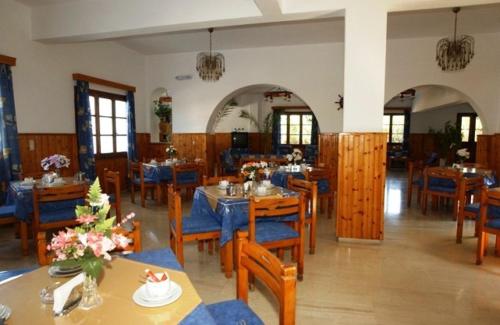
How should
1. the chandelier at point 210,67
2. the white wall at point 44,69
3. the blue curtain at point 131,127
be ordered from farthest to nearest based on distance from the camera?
the blue curtain at point 131,127, the chandelier at point 210,67, the white wall at point 44,69

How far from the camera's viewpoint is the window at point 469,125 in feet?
38.7

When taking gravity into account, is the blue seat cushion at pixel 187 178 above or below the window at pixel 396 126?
below

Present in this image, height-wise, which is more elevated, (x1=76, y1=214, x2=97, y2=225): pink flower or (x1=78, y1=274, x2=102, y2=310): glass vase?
(x1=76, y1=214, x2=97, y2=225): pink flower

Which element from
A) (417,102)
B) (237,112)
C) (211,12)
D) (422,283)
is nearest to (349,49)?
(211,12)

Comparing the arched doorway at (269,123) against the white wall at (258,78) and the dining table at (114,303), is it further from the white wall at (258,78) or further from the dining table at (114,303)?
the dining table at (114,303)

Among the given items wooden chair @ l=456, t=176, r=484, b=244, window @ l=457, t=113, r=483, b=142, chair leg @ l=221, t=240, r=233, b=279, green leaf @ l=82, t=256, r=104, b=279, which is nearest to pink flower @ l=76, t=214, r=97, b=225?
green leaf @ l=82, t=256, r=104, b=279

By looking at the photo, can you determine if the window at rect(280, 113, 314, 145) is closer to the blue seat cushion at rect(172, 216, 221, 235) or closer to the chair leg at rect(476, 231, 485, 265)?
the chair leg at rect(476, 231, 485, 265)

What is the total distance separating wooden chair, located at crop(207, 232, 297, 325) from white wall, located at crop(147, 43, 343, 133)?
607cm

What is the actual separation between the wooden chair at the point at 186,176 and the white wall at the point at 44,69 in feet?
7.63

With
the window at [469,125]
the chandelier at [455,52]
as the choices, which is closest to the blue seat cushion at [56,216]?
the chandelier at [455,52]

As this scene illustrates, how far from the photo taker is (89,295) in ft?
4.21

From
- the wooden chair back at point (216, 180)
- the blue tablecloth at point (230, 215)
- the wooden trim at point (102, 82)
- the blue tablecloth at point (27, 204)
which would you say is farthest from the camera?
the wooden trim at point (102, 82)

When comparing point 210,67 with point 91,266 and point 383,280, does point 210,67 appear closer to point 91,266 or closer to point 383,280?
point 383,280

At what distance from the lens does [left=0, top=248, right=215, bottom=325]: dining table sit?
117 cm
